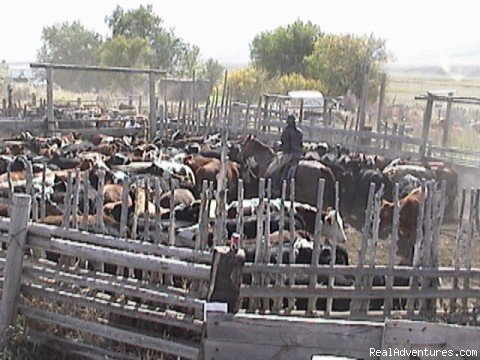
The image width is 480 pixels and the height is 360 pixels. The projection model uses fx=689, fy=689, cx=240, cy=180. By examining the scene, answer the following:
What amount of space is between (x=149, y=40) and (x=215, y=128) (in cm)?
4992

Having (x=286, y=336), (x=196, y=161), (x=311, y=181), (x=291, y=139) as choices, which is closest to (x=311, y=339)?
(x=286, y=336)

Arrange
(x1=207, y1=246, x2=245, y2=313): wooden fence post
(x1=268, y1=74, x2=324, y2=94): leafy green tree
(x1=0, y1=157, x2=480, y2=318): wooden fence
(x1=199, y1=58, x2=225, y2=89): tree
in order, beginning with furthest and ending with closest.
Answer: (x1=199, y1=58, x2=225, y2=89): tree, (x1=268, y1=74, x2=324, y2=94): leafy green tree, (x1=0, y1=157, x2=480, y2=318): wooden fence, (x1=207, y1=246, x2=245, y2=313): wooden fence post

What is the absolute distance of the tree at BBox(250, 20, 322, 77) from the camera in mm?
60594

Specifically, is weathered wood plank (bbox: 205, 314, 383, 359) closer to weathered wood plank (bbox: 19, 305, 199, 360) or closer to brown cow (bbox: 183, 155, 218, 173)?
weathered wood plank (bbox: 19, 305, 199, 360)

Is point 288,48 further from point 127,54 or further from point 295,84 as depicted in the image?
point 127,54

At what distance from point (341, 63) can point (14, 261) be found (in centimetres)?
4640

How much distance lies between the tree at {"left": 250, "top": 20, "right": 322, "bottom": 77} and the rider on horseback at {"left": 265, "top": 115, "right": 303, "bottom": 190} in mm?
44639

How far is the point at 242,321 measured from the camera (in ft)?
17.4

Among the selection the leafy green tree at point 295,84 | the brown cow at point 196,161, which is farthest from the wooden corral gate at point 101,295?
the leafy green tree at point 295,84

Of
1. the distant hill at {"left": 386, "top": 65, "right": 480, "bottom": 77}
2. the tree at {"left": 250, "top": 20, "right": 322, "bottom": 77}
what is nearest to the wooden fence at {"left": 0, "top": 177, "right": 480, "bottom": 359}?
the tree at {"left": 250, "top": 20, "right": 322, "bottom": 77}

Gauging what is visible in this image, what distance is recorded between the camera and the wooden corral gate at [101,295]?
6.50 meters

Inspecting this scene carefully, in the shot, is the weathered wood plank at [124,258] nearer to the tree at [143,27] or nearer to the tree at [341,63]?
the tree at [341,63]

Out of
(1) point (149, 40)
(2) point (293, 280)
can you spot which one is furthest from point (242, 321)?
(1) point (149, 40)

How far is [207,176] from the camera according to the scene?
1562 cm
